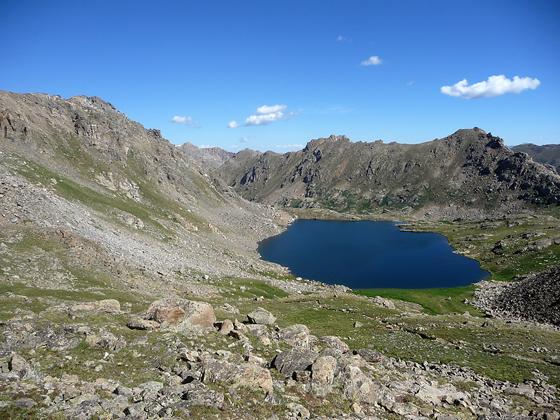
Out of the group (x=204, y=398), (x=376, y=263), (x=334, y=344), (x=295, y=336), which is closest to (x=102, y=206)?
(x=295, y=336)

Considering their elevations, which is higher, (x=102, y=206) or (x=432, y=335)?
(x=102, y=206)

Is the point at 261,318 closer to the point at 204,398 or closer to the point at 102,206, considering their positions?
the point at 204,398

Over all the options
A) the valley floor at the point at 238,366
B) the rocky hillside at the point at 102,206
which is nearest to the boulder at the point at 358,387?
the valley floor at the point at 238,366

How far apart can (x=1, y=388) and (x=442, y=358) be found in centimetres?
3386

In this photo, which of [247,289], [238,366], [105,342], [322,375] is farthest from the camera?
[247,289]

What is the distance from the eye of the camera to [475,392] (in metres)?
29.4

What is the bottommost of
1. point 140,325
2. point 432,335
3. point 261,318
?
point 432,335

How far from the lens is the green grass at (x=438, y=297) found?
90.7 m

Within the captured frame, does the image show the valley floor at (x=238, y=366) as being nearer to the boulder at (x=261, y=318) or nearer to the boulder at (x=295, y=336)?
the boulder at (x=295, y=336)

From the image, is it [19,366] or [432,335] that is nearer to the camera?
[19,366]

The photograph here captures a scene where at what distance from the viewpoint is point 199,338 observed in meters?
27.8

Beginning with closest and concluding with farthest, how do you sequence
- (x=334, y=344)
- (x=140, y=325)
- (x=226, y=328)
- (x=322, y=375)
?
(x=322, y=375), (x=140, y=325), (x=226, y=328), (x=334, y=344)

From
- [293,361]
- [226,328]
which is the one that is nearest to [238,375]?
[293,361]

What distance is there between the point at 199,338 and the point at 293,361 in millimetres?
6745
